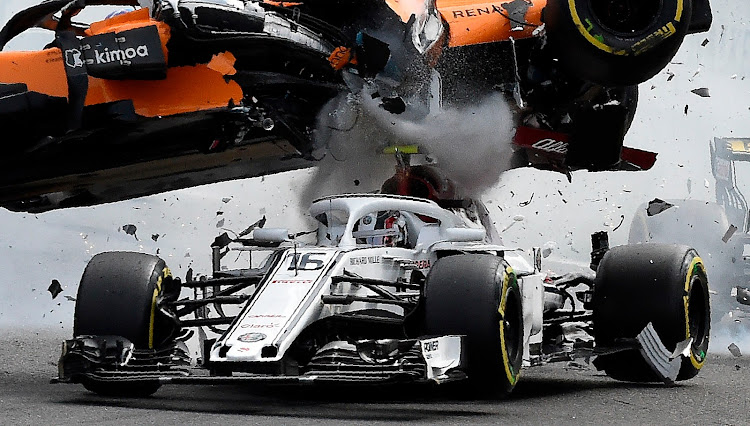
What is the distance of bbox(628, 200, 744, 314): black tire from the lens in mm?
17016

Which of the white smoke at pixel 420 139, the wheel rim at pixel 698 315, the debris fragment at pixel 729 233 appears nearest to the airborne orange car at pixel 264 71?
the white smoke at pixel 420 139

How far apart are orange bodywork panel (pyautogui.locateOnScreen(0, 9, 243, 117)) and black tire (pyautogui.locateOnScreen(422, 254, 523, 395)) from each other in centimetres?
256

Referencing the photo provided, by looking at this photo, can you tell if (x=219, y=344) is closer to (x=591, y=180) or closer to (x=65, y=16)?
(x=65, y=16)

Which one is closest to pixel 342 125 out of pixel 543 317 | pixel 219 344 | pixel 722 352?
pixel 543 317

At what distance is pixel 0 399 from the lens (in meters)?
7.71

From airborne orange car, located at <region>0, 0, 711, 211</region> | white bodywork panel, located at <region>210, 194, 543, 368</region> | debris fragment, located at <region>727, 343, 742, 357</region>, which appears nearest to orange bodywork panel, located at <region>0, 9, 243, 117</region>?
airborne orange car, located at <region>0, 0, 711, 211</region>

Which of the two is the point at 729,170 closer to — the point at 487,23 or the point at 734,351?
the point at 734,351

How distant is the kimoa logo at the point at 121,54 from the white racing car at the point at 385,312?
58.4 inches

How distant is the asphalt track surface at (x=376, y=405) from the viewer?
271 inches

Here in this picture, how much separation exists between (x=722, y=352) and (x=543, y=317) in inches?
226

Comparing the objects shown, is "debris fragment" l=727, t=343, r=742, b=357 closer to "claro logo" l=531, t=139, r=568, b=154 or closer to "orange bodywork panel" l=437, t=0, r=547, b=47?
"claro logo" l=531, t=139, r=568, b=154

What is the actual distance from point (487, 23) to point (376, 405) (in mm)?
3782

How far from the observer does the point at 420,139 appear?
9977mm

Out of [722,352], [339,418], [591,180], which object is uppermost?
[591,180]
